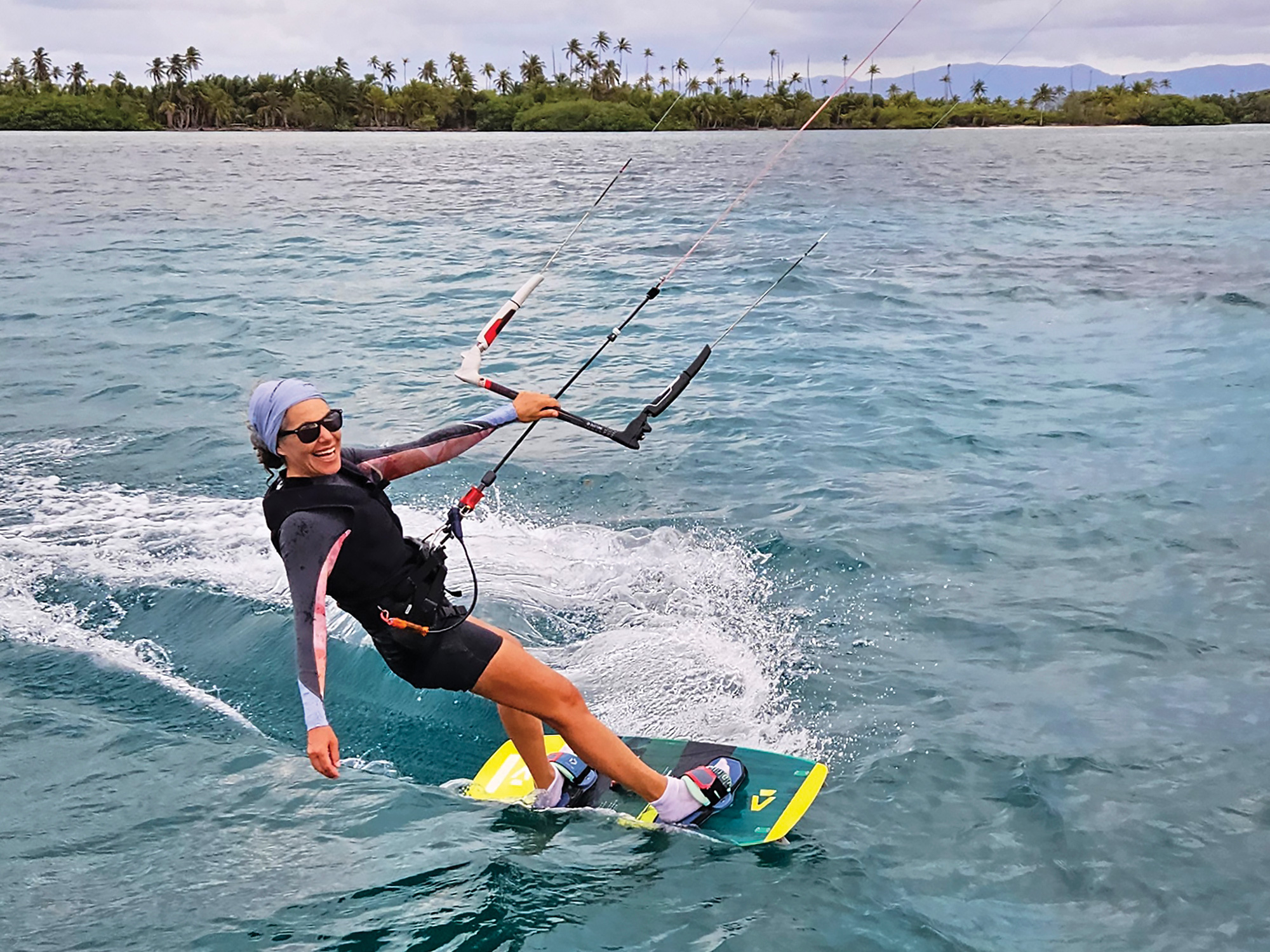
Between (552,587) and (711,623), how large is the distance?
1.17 metres

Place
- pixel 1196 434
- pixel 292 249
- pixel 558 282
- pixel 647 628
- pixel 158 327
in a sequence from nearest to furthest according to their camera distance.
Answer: pixel 647 628, pixel 1196 434, pixel 158 327, pixel 558 282, pixel 292 249

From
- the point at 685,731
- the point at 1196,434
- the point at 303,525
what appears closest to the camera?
the point at 303,525

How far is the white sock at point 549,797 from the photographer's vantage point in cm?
490

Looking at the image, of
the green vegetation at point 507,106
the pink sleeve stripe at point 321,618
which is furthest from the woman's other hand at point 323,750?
the green vegetation at point 507,106

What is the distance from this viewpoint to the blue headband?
3869 mm

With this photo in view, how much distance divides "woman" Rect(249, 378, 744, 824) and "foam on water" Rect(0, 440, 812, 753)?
3.86 feet

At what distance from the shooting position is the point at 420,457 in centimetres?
450

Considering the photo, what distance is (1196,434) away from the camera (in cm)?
1066

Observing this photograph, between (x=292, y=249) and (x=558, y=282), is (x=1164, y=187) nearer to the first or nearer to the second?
(x=558, y=282)

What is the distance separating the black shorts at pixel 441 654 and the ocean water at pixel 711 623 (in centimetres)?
82

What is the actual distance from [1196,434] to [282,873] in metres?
9.32

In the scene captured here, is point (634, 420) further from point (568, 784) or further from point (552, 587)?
point (552, 587)

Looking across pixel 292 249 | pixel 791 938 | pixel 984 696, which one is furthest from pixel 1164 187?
pixel 791 938

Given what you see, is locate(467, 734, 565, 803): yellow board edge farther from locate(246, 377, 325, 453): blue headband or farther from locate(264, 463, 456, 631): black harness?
locate(246, 377, 325, 453): blue headband
